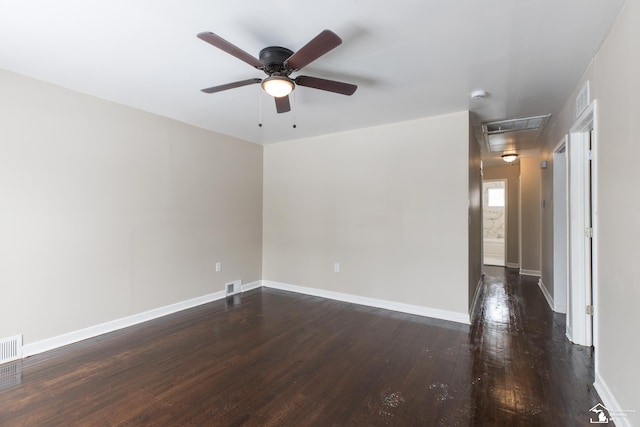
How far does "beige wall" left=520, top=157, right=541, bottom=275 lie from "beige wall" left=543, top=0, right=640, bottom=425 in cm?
450

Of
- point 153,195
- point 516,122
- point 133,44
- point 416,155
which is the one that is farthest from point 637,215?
point 153,195

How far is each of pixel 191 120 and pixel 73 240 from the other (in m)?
1.91

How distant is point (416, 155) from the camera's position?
3.81m

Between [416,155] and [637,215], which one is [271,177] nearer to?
[416,155]

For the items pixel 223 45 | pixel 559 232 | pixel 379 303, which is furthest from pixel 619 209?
pixel 379 303

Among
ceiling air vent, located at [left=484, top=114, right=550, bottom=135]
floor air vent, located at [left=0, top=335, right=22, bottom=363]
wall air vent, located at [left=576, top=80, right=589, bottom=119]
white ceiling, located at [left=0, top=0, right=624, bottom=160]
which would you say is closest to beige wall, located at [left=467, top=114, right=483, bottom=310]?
ceiling air vent, located at [left=484, top=114, right=550, bottom=135]

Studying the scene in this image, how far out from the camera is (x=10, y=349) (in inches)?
101

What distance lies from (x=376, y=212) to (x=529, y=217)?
Answer: 13.6 ft

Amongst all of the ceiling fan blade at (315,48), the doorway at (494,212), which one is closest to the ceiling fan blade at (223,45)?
the ceiling fan blade at (315,48)

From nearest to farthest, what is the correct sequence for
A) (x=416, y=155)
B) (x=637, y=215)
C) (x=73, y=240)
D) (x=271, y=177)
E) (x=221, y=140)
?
1. (x=637, y=215)
2. (x=73, y=240)
3. (x=416, y=155)
4. (x=221, y=140)
5. (x=271, y=177)

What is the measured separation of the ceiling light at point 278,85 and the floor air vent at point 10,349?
9.97 feet

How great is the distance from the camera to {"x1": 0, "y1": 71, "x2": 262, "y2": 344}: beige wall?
103 inches

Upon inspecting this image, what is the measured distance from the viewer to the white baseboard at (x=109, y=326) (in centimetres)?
273

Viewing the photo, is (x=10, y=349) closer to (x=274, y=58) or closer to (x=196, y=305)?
(x=196, y=305)
